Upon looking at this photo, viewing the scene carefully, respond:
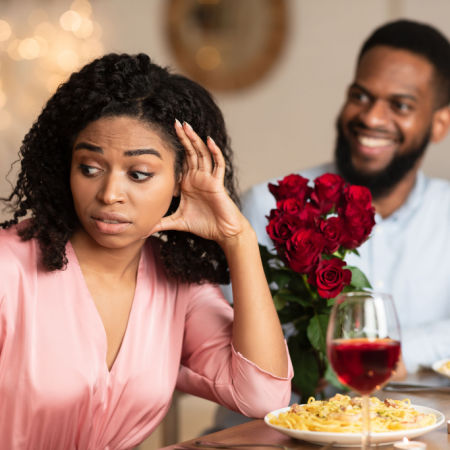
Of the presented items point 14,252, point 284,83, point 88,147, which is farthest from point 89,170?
point 284,83

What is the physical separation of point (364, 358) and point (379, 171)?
1.99 metres

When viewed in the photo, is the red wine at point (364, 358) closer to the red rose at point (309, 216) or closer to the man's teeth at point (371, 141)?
the red rose at point (309, 216)

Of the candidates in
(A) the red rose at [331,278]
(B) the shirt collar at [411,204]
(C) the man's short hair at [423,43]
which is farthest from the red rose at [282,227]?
(C) the man's short hair at [423,43]

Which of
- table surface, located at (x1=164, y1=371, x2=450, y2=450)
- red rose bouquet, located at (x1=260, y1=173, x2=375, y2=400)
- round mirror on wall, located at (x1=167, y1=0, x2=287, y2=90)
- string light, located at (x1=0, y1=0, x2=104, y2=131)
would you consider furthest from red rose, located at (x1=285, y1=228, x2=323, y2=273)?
string light, located at (x1=0, y1=0, x2=104, y2=131)

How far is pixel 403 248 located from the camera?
2.80 m

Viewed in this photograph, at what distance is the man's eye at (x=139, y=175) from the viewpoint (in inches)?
59.9

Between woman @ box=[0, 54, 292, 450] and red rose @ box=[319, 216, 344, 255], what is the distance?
0.53ft

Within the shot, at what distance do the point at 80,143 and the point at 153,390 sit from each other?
1.88 ft

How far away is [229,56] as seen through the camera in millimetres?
3914

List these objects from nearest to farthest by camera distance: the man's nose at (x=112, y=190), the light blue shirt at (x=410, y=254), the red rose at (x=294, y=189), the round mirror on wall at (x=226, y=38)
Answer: the man's nose at (x=112, y=190) → the red rose at (x=294, y=189) → the light blue shirt at (x=410, y=254) → the round mirror on wall at (x=226, y=38)

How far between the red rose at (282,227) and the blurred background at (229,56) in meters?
2.24

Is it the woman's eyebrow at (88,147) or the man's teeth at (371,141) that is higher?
the man's teeth at (371,141)

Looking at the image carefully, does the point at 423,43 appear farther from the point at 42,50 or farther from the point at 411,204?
the point at 42,50

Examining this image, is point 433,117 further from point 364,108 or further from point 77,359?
point 77,359
